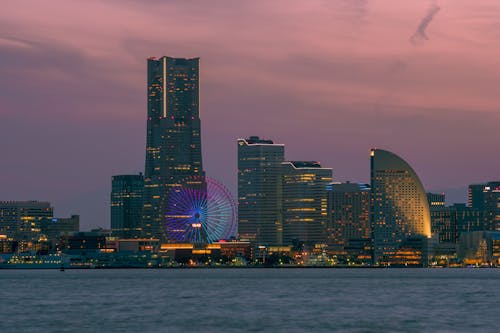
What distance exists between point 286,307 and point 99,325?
3257cm

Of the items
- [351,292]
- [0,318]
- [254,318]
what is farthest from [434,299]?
[0,318]

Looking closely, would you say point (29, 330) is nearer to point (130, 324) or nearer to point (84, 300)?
point (130, 324)

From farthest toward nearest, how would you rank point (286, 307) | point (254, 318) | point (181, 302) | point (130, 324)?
point (181, 302)
point (286, 307)
point (254, 318)
point (130, 324)

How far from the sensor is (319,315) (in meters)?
120

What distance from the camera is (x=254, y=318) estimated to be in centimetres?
11494

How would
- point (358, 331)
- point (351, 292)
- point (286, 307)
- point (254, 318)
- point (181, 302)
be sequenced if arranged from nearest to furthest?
point (358, 331) < point (254, 318) < point (286, 307) < point (181, 302) < point (351, 292)

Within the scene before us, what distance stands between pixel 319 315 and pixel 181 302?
94.3 feet

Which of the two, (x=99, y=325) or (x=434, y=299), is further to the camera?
(x=434, y=299)

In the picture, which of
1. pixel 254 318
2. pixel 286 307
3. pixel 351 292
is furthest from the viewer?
pixel 351 292

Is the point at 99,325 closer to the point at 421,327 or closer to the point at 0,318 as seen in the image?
the point at 0,318

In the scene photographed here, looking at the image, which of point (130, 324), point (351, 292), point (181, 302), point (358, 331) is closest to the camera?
point (358, 331)

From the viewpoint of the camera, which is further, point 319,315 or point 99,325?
point 319,315

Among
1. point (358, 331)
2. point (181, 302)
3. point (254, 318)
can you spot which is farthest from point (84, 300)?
point (358, 331)

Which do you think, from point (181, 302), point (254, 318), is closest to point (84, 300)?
point (181, 302)
